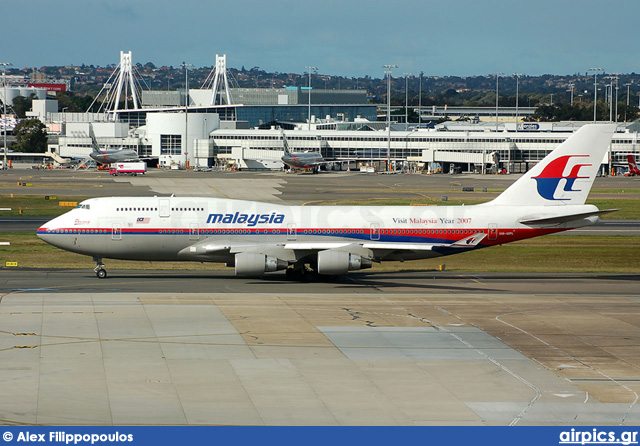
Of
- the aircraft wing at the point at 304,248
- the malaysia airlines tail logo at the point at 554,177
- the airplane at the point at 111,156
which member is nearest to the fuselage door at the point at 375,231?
the aircraft wing at the point at 304,248

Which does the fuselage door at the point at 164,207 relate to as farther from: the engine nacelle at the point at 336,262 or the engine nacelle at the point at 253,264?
the engine nacelle at the point at 336,262

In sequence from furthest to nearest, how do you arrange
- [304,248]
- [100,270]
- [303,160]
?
[303,160]
[100,270]
[304,248]

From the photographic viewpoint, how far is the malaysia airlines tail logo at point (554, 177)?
172 ft

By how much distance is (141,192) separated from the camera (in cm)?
11688

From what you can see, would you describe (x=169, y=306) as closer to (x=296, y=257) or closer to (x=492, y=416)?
(x=296, y=257)

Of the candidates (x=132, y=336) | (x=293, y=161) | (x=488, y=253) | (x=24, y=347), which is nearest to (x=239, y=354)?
(x=132, y=336)

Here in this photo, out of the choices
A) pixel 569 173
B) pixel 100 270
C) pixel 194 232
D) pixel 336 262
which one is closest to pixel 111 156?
pixel 100 270

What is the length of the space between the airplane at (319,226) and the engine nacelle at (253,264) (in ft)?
0.18

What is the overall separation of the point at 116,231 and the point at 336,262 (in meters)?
12.8

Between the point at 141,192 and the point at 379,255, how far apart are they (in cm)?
7201

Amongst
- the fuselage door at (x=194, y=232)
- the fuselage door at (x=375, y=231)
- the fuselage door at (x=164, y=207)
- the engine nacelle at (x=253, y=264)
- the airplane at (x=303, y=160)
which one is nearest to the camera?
the engine nacelle at (x=253, y=264)

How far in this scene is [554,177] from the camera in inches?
2071

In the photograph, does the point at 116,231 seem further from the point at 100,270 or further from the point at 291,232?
the point at 291,232

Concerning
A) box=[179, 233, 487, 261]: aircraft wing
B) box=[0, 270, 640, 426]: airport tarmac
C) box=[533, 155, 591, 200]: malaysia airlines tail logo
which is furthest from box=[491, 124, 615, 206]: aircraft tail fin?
box=[0, 270, 640, 426]: airport tarmac
